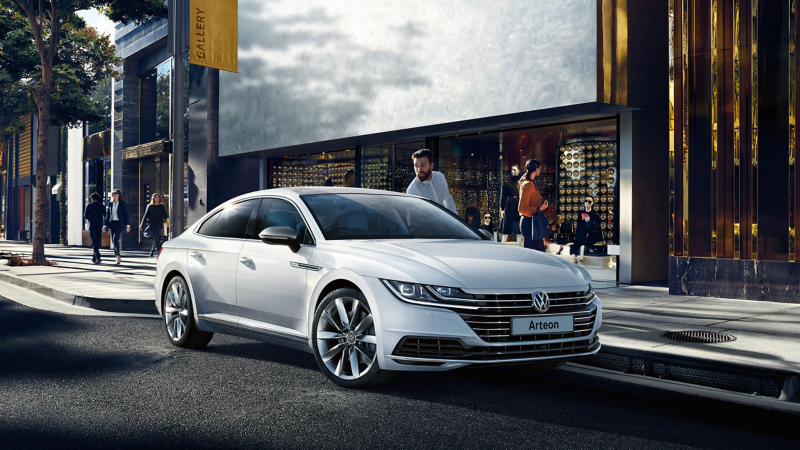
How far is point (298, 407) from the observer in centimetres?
464

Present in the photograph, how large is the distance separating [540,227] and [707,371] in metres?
6.65

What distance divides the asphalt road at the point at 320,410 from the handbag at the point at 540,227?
6125mm

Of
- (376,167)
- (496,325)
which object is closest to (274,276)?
(496,325)

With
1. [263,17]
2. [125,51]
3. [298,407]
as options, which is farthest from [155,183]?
[298,407]

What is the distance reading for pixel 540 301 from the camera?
15.6ft

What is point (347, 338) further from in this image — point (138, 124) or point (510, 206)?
point (138, 124)

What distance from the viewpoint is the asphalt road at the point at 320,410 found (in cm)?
398

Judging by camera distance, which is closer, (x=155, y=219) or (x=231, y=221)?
(x=231, y=221)

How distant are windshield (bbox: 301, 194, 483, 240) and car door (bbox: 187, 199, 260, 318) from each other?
0.76 m

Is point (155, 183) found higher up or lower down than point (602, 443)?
higher up

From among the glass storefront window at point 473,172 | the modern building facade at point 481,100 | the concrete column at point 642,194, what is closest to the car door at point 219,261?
the modern building facade at point 481,100

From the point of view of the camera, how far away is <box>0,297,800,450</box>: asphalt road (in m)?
3.98

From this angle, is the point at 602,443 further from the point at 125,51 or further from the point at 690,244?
the point at 125,51

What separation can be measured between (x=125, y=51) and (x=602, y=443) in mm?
27802
